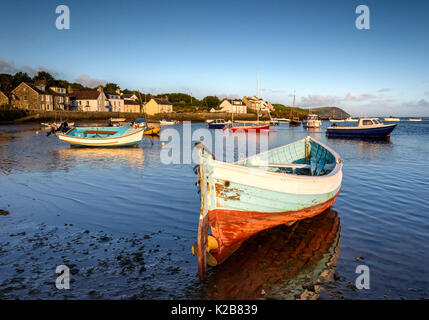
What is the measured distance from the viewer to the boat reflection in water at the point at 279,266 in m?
5.56

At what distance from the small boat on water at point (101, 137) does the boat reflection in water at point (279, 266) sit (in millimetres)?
22500

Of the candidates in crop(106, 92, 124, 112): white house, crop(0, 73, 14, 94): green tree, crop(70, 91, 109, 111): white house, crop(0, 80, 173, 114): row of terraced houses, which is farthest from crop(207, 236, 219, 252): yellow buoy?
crop(0, 73, 14, 94): green tree

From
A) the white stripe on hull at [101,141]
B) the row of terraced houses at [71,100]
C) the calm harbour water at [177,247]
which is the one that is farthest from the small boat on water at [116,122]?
the calm harbour water at [177,247]

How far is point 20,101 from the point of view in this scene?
73125 mm

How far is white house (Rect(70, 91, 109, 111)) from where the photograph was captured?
277 ft

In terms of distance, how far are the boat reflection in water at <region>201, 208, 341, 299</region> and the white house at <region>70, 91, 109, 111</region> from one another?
87.5 metres

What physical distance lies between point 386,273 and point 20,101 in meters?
88.7

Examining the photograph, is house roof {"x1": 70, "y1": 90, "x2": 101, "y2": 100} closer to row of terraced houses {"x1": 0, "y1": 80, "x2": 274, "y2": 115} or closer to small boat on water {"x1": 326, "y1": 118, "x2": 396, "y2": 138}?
row of terraced houses {"x1": 0, "y1": 80, "x2": 274, "y2": 115}

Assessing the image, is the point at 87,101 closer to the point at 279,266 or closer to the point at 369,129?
the point at 369,129

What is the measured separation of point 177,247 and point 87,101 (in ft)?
290

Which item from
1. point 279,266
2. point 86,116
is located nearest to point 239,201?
point 279,266

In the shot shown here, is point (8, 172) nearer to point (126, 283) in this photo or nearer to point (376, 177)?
point (126, 283)
